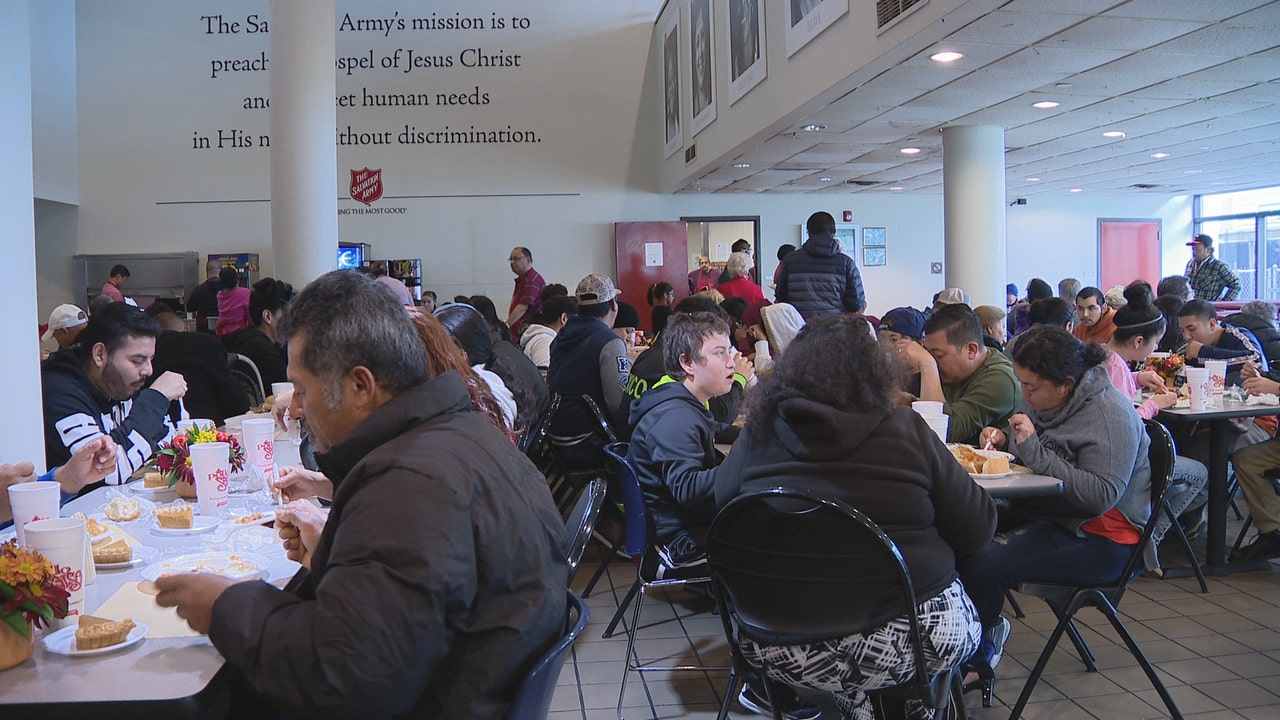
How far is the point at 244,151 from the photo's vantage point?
11984 mm

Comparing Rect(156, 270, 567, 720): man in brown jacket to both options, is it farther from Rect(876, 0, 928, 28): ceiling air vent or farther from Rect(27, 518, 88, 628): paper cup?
Rect(876, 0, 928, 28): ceiling air vent

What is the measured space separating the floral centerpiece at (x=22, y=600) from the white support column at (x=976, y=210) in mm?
7240

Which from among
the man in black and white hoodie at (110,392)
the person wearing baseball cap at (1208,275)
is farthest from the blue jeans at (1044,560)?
the person wearing baseball cap at (1208,275)

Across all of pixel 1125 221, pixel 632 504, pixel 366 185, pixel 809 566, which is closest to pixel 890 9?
pixel 632 504

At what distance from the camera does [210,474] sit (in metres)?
2.38

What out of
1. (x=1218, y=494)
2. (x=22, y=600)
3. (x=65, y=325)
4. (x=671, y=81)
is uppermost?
(x=671, y=81)

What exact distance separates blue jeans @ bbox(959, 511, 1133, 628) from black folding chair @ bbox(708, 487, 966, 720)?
2.25ft

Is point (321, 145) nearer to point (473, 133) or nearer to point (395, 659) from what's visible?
point (473, 133)

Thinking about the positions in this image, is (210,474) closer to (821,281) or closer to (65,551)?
(65,551)

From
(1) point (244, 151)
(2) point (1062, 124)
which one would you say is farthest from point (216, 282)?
(2) point (1062, 124)

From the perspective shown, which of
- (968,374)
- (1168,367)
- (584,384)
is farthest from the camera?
(584,384)

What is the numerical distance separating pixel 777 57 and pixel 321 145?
3.62m

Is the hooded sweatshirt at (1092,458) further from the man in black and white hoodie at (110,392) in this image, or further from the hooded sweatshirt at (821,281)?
the hooded sweatshirt at (821,281)

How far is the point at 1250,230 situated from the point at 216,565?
54.4ft
